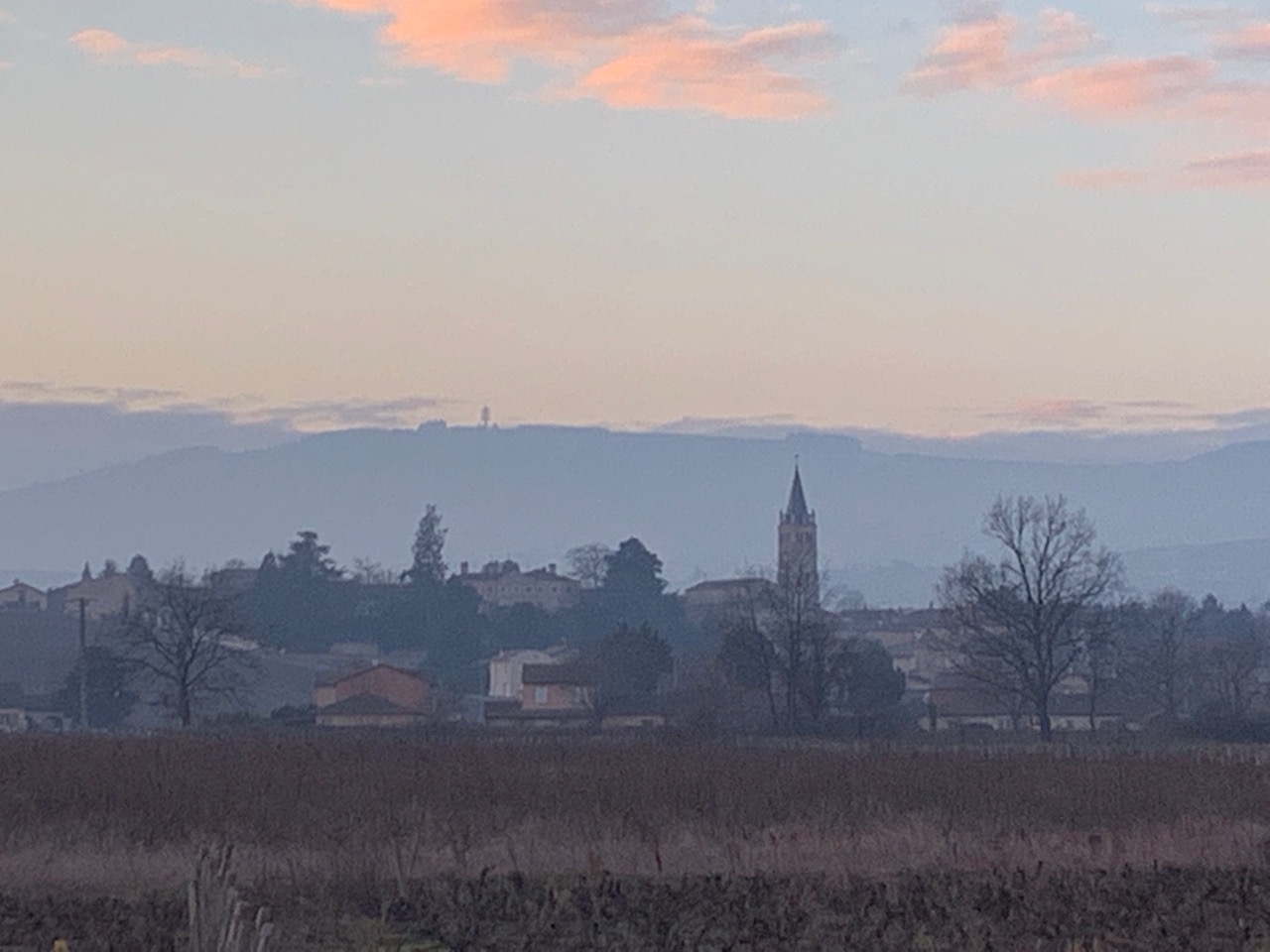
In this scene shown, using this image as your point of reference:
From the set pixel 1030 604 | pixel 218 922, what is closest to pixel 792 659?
pixel 1030 604

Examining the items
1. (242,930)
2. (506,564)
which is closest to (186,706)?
(242,930)

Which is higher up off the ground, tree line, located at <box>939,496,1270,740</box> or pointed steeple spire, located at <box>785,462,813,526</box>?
pointed steeple spire, located at <box>785,462,813,526</box>

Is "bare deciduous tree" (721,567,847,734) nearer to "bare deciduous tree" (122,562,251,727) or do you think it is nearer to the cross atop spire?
"bare deciduous tree" (122,562,251,727)

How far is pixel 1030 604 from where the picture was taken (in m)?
73.4

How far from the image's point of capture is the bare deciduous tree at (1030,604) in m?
71.4

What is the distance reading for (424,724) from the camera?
224 feet

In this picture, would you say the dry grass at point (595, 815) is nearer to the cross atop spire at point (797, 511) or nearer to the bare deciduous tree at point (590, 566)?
the bare deciduous tree at point (590, 566)

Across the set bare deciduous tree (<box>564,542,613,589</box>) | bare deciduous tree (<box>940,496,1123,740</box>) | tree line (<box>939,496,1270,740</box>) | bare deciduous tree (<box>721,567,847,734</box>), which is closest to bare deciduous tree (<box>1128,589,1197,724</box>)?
tree line (<box>939,496,1270,740</box>)

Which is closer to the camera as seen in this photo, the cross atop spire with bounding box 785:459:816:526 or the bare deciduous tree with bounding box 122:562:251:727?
the bare deciduous tree with bounding box 122:562:251:727

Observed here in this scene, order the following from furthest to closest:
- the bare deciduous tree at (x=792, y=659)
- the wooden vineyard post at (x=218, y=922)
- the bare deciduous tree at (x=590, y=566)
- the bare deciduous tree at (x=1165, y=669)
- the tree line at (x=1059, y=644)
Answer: the bare deciduous tree at (x=590, y=566)
the bare deciduous tree at (x=1165, y=669)
the bare deciduous tree at (x=792, y=659)
the tree line at (x=1059, y=644)
the wooden vineyard post at (x=218, y=922)

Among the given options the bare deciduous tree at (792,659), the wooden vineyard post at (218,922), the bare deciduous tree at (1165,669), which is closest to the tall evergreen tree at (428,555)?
the bare deciduous tree at (1165,669)

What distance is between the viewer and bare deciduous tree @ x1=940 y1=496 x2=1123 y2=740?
7144cm

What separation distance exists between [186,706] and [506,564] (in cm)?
12116

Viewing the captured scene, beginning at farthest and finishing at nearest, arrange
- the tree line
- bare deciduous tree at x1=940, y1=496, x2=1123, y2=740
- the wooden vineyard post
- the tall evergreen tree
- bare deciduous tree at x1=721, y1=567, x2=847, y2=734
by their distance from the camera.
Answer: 1. the tall evergreen tree
2. bare deciduous tree at x1=721, y1=567, x2=847, y2=734
3. bare deciduous tree at x1=940, y1=496, x2=1123, y2=740
4. the tree line
5. the wooden vineyard post
